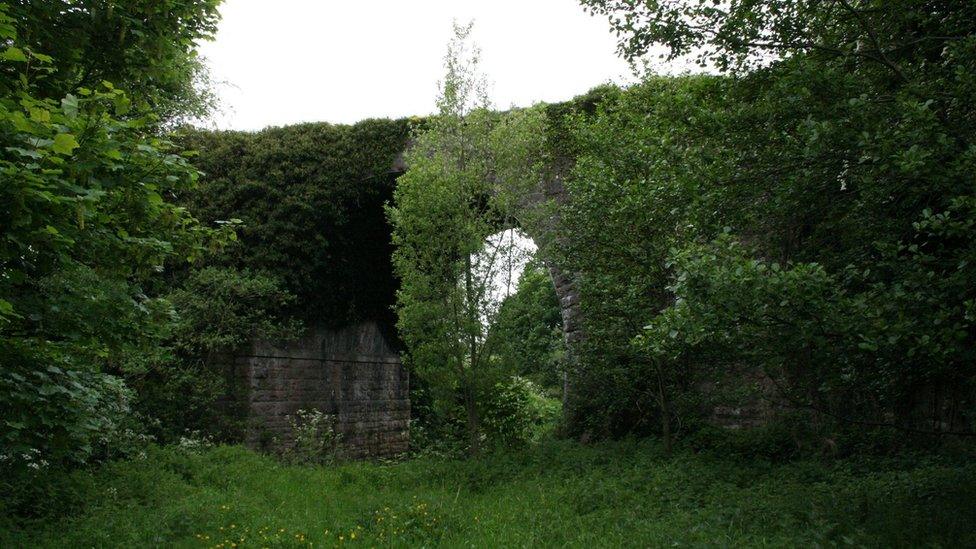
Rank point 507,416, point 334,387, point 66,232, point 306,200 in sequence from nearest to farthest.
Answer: point 66,232 < point 507,416 < point 306,200 < point 334,387

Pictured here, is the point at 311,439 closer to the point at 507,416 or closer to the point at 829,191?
the point at 507,416

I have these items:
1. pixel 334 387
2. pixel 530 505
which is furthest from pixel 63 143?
pixel 334 387

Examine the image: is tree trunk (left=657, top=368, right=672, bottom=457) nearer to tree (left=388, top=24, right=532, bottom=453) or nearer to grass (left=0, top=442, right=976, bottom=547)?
grass (left=0, top=442, right=976, bottom=547)

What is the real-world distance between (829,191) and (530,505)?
3.79 metres

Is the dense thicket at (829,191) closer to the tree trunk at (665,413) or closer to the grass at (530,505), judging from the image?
the grass at (530,505)

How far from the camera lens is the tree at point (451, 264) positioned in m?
9.05

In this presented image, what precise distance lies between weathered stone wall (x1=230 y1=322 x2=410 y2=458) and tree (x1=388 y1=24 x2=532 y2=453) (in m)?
3.83

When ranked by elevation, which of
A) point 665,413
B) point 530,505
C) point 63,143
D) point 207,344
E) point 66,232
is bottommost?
point 530,505

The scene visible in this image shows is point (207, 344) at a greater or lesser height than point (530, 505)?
greater

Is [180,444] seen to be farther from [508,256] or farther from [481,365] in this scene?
[508,256]

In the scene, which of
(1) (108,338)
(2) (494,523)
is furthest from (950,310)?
(1) (108,338)

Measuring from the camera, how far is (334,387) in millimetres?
13688

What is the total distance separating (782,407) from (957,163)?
5479 mm

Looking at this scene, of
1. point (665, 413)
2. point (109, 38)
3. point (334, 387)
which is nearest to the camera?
point (109, 38)
